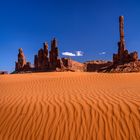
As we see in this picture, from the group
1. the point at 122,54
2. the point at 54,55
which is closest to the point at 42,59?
the point at 54,55

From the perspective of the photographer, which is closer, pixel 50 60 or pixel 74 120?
pixel 74 120

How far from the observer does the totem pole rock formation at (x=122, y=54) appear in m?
38.7

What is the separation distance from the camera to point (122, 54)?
4369cm

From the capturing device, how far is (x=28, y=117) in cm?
652

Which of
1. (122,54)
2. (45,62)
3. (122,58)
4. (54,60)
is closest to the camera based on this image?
(122,58)

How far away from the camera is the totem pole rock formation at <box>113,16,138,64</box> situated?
38719mm

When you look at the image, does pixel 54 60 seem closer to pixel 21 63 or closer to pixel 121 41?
pixel 21 63

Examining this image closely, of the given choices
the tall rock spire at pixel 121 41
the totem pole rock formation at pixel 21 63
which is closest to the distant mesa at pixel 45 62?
the totem pole rock formation at pixel 21 63

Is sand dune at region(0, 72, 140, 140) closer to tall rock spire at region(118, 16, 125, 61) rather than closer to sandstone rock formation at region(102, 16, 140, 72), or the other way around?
sandstone rock formation at region(102, 16, 140, 72)

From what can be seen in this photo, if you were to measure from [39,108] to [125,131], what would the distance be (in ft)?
9.10

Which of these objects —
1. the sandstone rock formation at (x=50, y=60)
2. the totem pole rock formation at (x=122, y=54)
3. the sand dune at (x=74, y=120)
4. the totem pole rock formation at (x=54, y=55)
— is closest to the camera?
the sand dune at (x=74, y=120)

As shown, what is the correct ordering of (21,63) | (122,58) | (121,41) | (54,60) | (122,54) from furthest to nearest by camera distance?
(21,63) < (54,60) < (121,41) < (122,54) < (122,58)

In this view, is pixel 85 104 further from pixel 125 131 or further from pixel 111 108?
pixel 125 131

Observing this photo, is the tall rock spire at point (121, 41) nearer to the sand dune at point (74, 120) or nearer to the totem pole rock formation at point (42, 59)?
the totem pole rock formation at point (42, 59)
